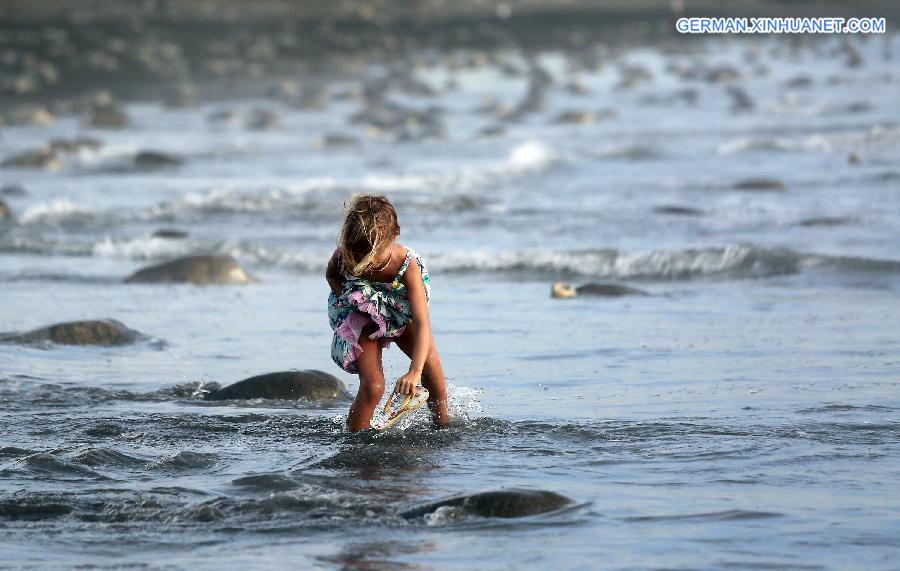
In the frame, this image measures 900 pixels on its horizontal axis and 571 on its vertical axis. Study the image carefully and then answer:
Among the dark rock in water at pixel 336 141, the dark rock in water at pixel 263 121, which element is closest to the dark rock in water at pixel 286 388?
the dark rock in water at pixel 336 141

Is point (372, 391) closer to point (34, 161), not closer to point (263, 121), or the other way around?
point (34, 161)

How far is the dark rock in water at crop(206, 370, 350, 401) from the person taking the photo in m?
8.25

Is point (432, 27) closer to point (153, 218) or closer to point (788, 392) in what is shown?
point (153, 218)

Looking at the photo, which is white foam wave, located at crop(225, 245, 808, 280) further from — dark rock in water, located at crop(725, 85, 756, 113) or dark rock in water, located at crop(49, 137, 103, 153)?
dark rock in water, located at crop(725, 85, 756, 113)

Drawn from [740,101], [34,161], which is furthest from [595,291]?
[740,101]

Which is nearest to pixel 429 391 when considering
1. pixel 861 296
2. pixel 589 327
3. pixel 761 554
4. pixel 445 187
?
pixel 761 554

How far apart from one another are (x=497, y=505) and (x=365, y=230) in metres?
1.47

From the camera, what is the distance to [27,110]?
32.9m

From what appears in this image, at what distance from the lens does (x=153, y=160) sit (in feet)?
74.8

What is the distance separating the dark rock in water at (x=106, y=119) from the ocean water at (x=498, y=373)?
8043 mm

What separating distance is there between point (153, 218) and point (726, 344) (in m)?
8.63

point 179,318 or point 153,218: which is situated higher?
point 153,218

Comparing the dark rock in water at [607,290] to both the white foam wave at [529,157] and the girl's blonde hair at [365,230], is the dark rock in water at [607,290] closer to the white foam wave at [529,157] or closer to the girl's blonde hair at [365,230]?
the girl's blonde hair at [365,230]

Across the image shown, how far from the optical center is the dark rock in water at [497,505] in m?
5.95
